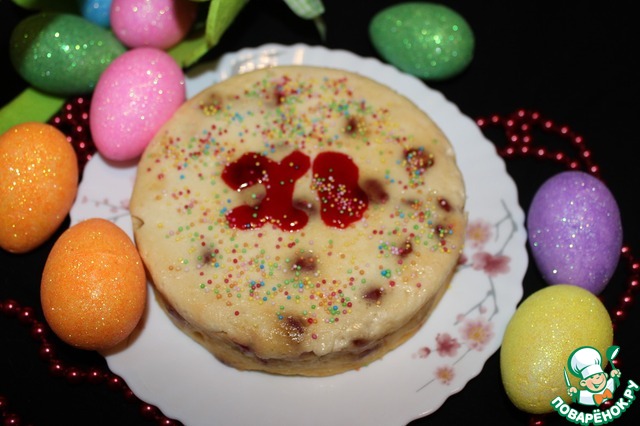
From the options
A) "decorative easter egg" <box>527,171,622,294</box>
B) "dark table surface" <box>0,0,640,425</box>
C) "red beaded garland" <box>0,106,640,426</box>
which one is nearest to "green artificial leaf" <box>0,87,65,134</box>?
"red beaded garland" <box>0,106,640,426</box>

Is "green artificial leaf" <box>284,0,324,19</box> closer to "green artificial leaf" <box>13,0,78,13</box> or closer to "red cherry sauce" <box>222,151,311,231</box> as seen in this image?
"red cherry sauce" <box>222,151,311,231</box>

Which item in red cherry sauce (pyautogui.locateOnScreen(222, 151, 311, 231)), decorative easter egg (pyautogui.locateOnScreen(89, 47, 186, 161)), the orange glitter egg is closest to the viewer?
the orange glitter egg

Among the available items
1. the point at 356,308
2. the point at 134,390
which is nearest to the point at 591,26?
the point at 356,308

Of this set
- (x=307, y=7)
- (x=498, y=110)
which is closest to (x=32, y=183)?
(x=307, y=7)

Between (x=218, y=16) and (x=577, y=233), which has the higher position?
(x=218, y=16)

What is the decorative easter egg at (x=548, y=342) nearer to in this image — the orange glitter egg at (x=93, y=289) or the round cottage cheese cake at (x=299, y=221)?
the round cottage cheese cake at (x=299, y=221)

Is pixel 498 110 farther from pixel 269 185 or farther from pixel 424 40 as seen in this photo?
pixel 269 185
